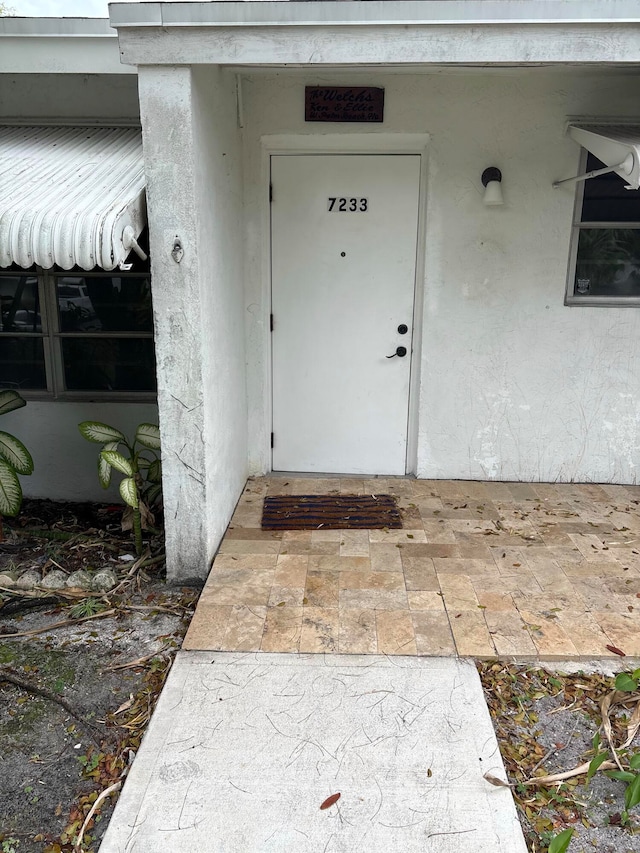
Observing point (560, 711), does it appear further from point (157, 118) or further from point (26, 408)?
point (26, 408)

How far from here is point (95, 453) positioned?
16.6 ft

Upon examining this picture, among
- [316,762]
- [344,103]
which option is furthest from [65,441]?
[316,762]

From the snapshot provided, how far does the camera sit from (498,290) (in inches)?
195

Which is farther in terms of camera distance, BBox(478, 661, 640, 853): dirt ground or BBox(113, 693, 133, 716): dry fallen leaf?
BBox(113, 693, 133, 716): dry fallen leaf

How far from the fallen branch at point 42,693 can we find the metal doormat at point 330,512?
1812 millimetres

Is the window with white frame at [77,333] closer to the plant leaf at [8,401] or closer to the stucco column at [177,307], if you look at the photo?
the plant leaf at [8,401]

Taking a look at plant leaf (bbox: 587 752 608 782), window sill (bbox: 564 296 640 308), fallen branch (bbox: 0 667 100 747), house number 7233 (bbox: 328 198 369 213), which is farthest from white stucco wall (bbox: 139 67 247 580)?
window sill (bbox: 564 296 640 308)

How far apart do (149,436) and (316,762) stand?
2.25m

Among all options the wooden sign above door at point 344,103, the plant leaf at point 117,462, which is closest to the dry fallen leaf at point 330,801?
the plant leaf at point 117,462

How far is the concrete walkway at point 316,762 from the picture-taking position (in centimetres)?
223

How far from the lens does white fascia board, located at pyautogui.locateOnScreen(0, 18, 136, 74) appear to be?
414 centimetres

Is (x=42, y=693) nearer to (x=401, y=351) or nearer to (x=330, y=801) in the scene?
(x=330, y=801)

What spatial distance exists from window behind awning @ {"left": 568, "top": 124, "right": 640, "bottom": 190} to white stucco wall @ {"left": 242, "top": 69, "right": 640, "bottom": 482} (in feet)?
0.85

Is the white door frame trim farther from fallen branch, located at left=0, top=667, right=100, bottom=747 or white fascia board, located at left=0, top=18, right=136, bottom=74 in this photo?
fallen branch, located at left=0, top=667, right=100, bottom=747
